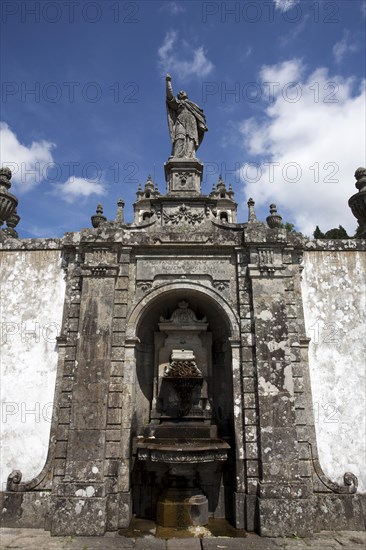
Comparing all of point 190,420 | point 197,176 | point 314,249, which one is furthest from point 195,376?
point 197,176

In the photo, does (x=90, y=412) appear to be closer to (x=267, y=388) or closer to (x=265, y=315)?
(x=267, y=388)

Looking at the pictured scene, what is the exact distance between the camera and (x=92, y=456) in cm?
686

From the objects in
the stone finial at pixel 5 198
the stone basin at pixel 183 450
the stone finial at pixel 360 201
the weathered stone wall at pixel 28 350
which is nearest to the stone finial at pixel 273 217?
the stone finial at pixel 360 201

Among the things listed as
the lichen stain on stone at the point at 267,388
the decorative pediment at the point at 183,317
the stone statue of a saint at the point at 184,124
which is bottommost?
the lichen stain on stone at the point at 267,388

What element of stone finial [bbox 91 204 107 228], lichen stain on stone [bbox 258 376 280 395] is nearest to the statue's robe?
stone finial [bbox 91 204 107 228]

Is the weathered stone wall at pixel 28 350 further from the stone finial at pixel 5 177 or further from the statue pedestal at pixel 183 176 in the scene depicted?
the statue pedestal at pixel 183 176

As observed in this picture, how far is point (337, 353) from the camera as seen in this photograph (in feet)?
25.9

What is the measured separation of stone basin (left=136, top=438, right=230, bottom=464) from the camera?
6.72 meters

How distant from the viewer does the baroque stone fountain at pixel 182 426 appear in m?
6.85

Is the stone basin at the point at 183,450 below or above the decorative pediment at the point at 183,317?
below

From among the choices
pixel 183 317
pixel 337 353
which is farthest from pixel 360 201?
pixel 183 317

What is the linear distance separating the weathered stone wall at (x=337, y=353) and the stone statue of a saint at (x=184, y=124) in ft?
13.5

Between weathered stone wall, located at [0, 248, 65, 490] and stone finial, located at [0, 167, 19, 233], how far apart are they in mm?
1104

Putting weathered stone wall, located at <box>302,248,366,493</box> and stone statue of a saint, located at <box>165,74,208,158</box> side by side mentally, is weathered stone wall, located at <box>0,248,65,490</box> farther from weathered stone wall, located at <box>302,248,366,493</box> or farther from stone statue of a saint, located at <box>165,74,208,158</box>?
weathered stone wall, located at <box>302,248,366,493</box>
